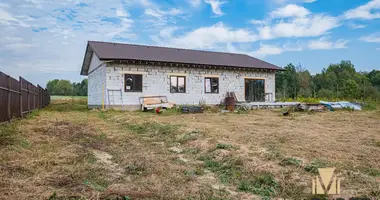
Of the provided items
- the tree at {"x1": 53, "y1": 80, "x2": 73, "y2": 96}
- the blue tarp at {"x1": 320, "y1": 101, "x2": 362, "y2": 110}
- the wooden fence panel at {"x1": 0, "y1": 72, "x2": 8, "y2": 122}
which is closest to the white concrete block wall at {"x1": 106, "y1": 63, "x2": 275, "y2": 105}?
the blue tarp at {"x1": 320, "y1": 101, "x2": 362, "y2": 110}

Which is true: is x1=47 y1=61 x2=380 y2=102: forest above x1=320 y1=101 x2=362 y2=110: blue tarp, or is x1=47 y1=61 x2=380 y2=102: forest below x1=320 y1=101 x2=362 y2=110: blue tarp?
above

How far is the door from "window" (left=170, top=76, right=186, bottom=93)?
5.23 metres

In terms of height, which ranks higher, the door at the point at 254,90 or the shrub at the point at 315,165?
the door at the point at 254,90

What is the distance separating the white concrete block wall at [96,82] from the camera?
58.2 feet

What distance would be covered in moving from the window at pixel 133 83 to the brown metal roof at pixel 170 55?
3.69 feet

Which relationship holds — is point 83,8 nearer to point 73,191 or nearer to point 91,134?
point 91,134

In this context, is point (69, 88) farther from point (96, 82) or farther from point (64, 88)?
point (96, 82)

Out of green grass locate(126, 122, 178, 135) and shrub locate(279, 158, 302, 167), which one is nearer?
shrub locate(279, 158, 302, 167)

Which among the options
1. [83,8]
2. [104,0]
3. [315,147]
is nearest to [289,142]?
[315,147]

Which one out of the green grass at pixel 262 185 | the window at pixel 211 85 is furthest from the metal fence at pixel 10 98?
the window at pixel 211 85

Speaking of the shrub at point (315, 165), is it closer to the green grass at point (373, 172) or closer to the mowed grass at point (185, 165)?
the mowed grass at point (185, 165)

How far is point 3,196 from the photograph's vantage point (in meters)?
3.07

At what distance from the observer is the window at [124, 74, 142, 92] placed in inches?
672

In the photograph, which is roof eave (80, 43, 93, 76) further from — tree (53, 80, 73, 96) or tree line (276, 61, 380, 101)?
tree (53, 80, 73, 96)
